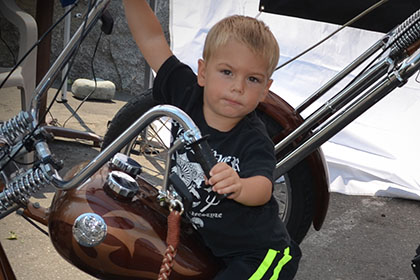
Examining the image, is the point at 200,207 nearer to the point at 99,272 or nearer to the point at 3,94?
the point at 99,272

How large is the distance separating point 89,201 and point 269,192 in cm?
48

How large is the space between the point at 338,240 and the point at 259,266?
1.89 meters

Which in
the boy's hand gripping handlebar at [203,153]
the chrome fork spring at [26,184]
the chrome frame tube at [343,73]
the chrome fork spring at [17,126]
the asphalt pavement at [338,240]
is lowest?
the asphalt pavement at [338,240]

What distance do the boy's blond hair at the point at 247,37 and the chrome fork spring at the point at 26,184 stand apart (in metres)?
0.58

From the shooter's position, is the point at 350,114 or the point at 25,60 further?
the point at 25,60

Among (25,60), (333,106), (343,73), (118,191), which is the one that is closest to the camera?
(118,191)

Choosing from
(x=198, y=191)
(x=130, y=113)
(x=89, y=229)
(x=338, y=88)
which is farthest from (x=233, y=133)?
(x=338, y=88)

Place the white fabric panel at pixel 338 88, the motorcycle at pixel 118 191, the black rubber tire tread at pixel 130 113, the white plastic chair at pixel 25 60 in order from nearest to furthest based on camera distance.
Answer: the motorcycle at pixel 118 191
the black rubber tire tread at pixel 130 113
the white plastic chair at pixel 25 60
the white fabric panel at pixel 338 88

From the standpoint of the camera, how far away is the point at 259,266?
1.82 m

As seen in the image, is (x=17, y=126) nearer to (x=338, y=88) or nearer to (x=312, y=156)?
(x=312, y=156)

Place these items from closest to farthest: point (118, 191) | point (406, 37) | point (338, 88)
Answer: point (118, 191), point (406, 37), point (338, 88)

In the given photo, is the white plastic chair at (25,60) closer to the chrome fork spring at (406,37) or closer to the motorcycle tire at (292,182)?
the motorcycle tire at (292,182)

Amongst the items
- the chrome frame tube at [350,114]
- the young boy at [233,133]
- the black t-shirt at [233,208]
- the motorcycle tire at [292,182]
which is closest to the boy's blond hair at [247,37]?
the young boy at [233,133]

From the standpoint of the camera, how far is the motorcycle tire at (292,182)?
2768 millimetres
